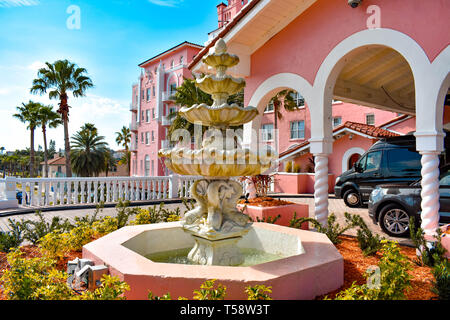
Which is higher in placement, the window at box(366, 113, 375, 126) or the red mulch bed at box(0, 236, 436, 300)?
the window at box(366, 113, 375, 126)

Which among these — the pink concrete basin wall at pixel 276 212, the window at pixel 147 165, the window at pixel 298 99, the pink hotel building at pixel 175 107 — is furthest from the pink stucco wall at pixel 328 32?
the window at pixel 147 165

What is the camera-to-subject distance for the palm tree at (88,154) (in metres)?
42.5

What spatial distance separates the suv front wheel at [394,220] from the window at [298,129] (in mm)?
17627

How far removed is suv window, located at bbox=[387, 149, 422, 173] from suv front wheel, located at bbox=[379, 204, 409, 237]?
4.71 metres

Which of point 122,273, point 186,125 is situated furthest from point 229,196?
point 186,125

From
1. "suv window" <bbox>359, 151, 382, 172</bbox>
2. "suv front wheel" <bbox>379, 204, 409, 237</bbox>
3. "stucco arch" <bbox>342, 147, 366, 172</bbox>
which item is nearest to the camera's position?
"suv front wheel" <bbox>379, 204, 409, 237</bbox>

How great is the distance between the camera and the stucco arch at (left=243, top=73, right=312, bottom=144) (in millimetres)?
7496

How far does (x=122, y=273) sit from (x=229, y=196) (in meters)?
1.75

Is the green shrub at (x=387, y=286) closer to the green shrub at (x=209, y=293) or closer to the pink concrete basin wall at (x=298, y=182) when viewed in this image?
the green shrub at (x=209, y=293)

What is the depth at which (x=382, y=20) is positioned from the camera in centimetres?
601

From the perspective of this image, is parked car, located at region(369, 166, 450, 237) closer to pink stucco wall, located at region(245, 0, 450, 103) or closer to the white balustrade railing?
pink stucco wall, located at region(245, 0, 450, 103)

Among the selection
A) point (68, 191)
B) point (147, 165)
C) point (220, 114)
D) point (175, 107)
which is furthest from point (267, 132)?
point (220, 114)

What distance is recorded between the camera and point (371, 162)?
1264cm

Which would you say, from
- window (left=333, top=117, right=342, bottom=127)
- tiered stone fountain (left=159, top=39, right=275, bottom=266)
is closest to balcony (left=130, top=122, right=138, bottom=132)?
window (left=333, top=117, right=342, bottom=127)
